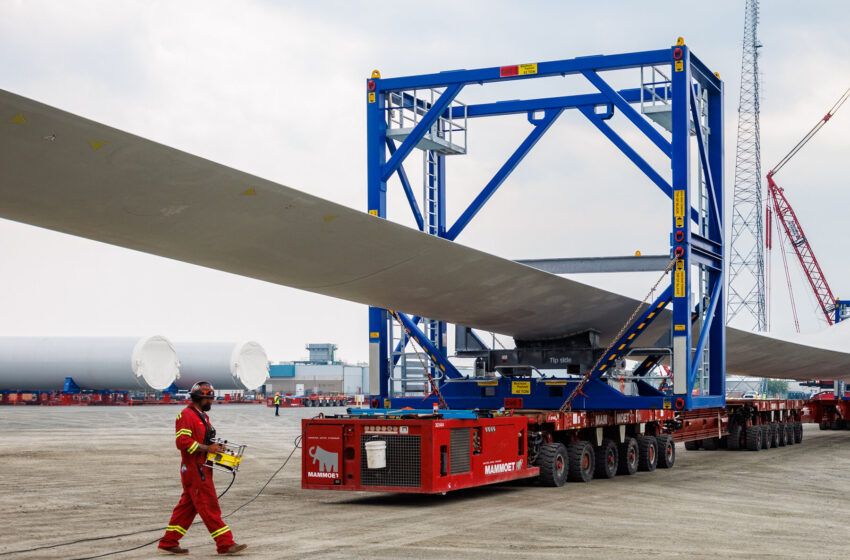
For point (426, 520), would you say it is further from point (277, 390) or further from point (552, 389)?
point (277, 390)

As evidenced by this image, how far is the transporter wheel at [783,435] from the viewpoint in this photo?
29.3 m

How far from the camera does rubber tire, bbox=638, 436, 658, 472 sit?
18.9 m

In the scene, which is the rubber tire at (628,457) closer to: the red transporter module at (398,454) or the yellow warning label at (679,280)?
the yellow warning label at (679,280)

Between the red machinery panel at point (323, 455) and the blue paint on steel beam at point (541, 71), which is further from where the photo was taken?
the blue paint on steel beam at point (541, 71)

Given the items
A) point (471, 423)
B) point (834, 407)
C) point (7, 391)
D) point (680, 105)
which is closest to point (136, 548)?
point (471, 423)

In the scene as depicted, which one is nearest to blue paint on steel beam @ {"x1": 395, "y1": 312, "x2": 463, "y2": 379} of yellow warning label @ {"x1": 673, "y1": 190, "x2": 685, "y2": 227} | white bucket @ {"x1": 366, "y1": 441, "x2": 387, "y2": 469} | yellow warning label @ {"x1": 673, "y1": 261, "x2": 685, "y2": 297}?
yellow warning label @ {"x1": 673, "y1": 261, "x2": 685, "y2": 297}

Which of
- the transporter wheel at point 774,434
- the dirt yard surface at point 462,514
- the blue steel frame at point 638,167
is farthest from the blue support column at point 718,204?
the transporter wheel at point 774,434

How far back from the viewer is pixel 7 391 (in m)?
64.7

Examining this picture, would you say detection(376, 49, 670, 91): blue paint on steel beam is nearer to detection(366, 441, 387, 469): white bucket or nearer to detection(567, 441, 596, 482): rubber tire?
detection(567, 441, 596, 482): rubber tire

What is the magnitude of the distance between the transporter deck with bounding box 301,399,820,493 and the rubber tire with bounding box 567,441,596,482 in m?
0.02

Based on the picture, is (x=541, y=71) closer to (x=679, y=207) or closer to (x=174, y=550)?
(x=679, y=207)

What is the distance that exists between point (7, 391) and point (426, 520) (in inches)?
2319

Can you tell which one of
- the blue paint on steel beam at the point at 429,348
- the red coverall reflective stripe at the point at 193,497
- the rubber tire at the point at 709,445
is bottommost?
the rubber tire at the point at 709,445

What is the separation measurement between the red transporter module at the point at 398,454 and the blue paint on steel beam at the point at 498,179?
5.97 meters
